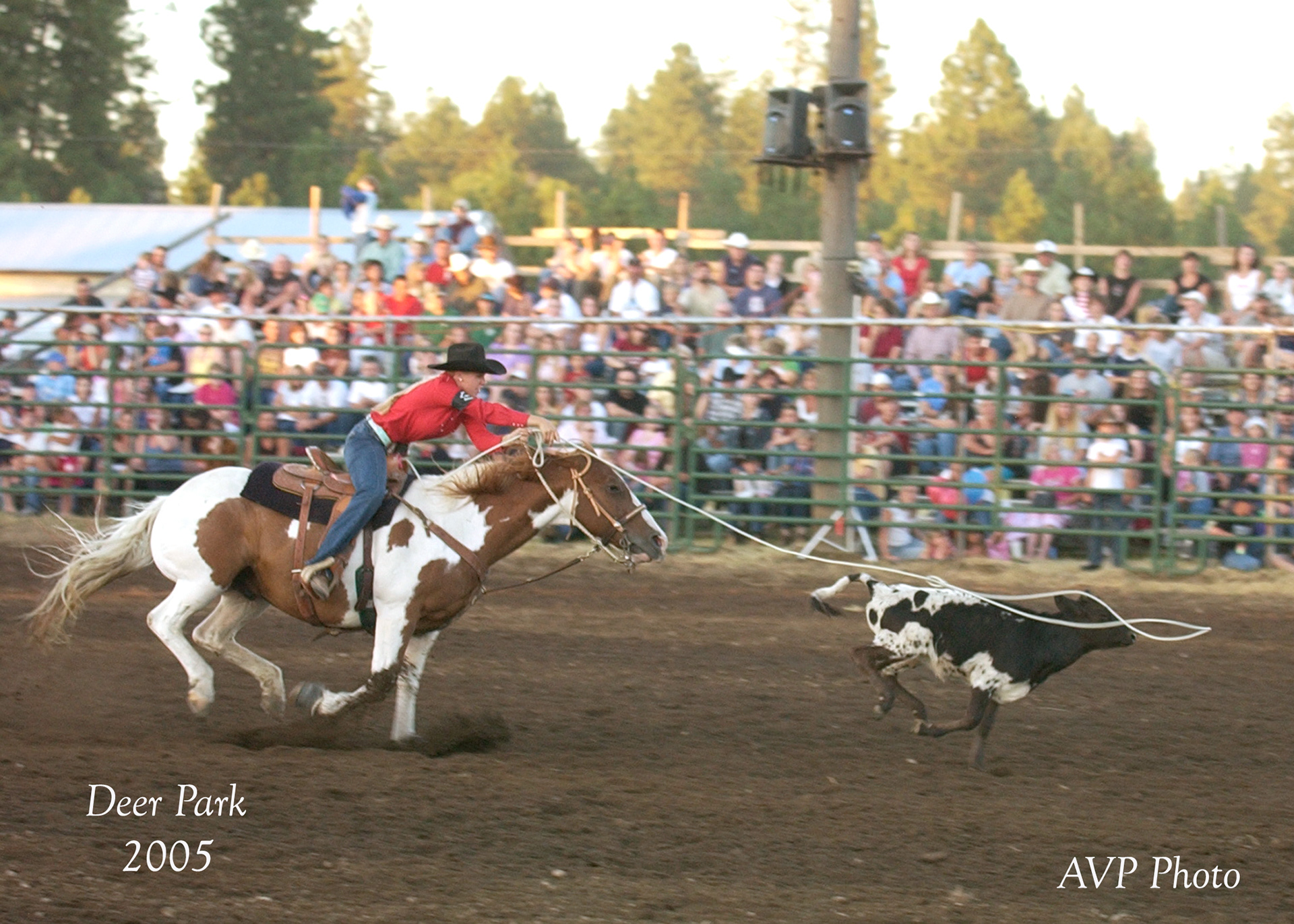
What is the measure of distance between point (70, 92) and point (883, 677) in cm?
→ 4595

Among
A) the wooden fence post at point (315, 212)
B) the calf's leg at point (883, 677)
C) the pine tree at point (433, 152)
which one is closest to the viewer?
the calf's leg at point (883, 677)

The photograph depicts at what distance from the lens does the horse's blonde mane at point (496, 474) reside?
259 inches

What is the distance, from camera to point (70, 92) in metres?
46.3

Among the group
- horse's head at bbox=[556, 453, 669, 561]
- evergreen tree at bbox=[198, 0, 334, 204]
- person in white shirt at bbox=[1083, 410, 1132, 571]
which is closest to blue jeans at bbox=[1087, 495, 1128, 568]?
person in white shirt at bbox=[1083, 410, 1132, 571]

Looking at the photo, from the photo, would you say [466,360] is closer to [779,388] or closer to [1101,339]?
[779,388]

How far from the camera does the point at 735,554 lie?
11.9 meters

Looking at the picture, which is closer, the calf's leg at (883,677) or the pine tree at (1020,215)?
the calf's leg at (883,677)

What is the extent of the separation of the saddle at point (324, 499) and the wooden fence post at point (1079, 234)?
10385mm

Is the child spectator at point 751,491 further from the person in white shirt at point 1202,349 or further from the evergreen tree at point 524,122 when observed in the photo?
the evergreen tree at point 524,122

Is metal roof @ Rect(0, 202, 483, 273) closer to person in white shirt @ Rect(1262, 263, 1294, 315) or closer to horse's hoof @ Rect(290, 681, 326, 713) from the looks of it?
person in white shirt @ Rect(1262, 263, 1294, 315)

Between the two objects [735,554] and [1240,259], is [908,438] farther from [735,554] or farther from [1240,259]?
[1240,259]

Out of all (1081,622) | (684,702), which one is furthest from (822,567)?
(1081,622)

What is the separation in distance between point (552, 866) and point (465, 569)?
1.85 metres

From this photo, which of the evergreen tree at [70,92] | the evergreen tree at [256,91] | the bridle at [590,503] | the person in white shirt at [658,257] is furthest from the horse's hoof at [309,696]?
the evergreen tree at [256,91]
